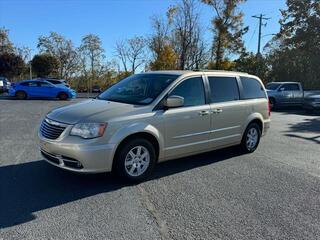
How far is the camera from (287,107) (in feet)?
73.3

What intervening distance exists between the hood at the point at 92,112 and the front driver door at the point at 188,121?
2.40 ft

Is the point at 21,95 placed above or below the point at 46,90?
below

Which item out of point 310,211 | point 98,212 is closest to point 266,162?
point 310,211

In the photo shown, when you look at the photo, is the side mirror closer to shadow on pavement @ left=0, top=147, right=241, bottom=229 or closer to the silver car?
A: the silver car

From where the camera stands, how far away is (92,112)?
521 cm

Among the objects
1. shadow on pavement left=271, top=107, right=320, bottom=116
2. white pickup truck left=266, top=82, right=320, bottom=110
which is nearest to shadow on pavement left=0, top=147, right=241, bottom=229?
shadow on pavement left=271, top=107, right=320, bottom=116

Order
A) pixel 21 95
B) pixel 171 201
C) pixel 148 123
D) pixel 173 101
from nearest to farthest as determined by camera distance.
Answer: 1. pixel 171 201
2. pixel 148 123
3. pixel 173 101
4. pixel 21 95

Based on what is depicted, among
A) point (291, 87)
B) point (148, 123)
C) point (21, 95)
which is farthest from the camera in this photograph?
point (21, 95)

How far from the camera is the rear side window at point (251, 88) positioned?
749 centimetres

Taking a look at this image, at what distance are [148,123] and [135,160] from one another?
610mm

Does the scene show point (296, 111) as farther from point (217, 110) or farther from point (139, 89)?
point (139, 89)

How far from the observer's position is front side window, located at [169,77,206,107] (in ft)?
19.7

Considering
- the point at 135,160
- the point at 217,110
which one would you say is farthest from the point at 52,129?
the point at 217,110

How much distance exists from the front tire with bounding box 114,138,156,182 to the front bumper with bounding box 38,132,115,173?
0.18 m
